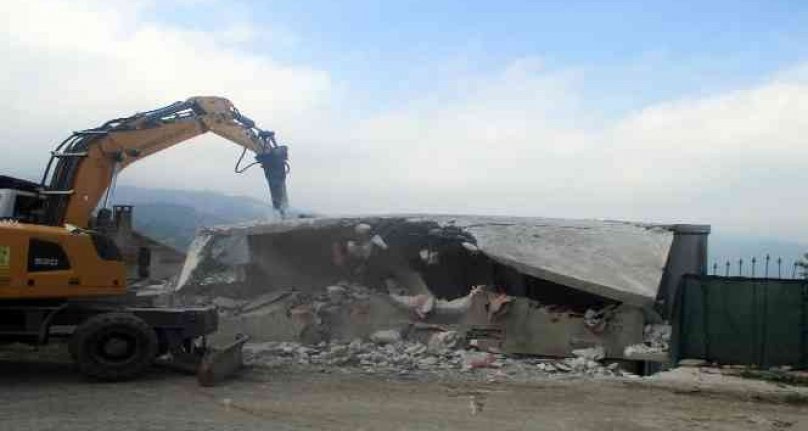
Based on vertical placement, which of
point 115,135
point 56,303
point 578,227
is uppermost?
point 115,135

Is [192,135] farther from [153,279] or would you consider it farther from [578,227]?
[578,227]

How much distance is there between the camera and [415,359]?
45.2 ft

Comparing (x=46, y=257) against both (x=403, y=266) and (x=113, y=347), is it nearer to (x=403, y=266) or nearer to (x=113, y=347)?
(x=113, y=347)

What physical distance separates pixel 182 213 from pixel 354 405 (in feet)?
77.1

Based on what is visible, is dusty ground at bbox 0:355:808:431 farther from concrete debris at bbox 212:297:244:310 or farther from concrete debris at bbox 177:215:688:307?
concrete debris at bbox 212:297:244:310

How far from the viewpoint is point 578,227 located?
17.3 meters

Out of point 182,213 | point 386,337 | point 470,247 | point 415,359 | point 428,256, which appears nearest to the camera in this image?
point 415,359

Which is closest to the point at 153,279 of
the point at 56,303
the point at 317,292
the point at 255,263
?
the point at 255,263

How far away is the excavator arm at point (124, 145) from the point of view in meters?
13.4

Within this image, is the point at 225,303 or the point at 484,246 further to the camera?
the point at 225,303

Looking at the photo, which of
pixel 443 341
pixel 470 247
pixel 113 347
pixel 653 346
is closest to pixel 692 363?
pixel 653 346

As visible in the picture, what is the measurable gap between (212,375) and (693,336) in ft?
24.2

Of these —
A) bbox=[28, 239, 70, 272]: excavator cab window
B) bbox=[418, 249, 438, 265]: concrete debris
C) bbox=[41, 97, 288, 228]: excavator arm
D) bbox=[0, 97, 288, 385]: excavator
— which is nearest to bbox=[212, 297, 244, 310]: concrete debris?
bbox=[41, 97, 288, 228]: excavator arm

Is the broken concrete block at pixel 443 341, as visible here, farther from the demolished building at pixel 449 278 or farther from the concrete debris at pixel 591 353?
the concrete debris at pixel 591 353
